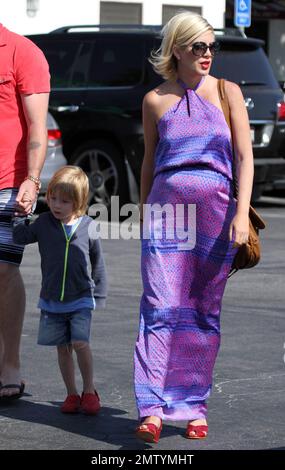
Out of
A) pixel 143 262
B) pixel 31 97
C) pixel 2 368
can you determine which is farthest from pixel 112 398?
pixel 31 97

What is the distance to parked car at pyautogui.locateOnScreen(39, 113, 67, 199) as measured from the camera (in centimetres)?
1555

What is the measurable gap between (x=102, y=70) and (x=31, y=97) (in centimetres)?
987

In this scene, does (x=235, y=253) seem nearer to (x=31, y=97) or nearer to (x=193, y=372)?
(x=193, y=372)

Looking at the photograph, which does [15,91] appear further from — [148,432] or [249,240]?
[148,432]

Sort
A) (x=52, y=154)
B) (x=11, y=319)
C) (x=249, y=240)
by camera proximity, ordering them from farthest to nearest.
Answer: (x=52, y=154)
(x=11, y=319)
(x=249, y=240)

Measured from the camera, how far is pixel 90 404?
659 cm

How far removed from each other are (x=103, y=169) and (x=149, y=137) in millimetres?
9961

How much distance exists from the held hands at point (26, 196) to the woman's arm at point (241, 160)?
100cm

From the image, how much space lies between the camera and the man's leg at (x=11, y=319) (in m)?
6.80

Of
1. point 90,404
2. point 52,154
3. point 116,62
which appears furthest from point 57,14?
point 90,404

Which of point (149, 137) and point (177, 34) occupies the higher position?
point (177, 34)

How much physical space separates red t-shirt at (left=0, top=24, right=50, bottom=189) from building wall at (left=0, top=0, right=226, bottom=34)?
19046mm

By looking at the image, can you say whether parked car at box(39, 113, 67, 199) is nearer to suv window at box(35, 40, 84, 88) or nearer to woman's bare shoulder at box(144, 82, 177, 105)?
suv window at box(35, 40, 84, 88)

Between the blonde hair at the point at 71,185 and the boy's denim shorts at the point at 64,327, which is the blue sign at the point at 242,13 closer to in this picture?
the blonde hair at the point at 71,185
